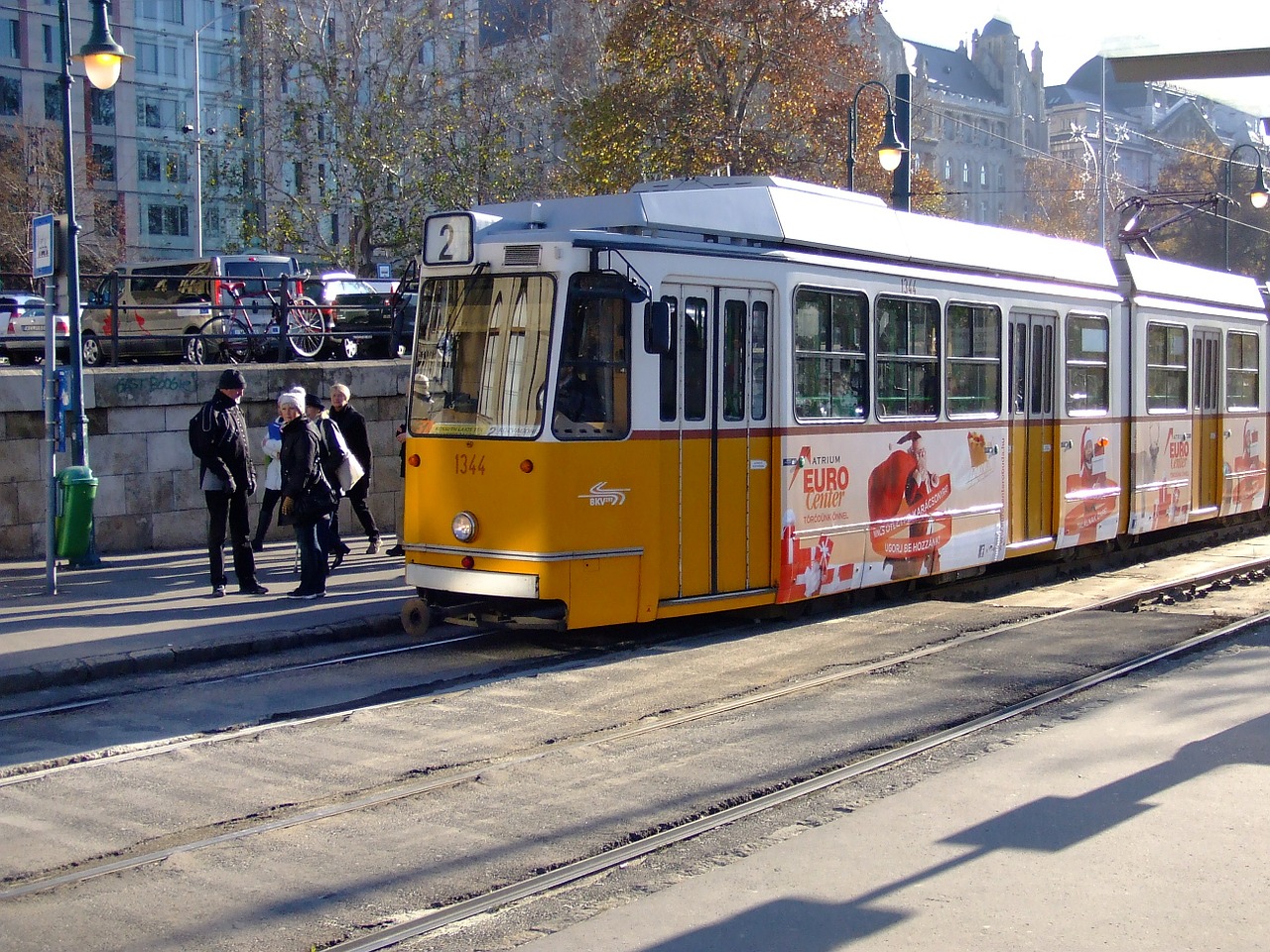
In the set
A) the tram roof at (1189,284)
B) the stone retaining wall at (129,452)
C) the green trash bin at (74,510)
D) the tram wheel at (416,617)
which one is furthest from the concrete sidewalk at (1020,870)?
the stone retaining wall at (129,452)

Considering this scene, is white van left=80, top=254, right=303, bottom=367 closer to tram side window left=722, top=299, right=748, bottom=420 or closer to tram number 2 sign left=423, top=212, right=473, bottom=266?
tram number 2 sign left=423, top=212, right=473, bottom=266

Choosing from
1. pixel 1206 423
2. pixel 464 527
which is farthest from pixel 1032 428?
pixel 464 527

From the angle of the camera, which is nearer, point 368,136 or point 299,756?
point 299,756

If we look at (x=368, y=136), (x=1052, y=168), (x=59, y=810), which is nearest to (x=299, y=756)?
(x=59, y=810)

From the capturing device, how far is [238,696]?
8.77m

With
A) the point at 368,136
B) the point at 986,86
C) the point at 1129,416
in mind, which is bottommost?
the point at 1129,416

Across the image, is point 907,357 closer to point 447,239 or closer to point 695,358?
point 695,358

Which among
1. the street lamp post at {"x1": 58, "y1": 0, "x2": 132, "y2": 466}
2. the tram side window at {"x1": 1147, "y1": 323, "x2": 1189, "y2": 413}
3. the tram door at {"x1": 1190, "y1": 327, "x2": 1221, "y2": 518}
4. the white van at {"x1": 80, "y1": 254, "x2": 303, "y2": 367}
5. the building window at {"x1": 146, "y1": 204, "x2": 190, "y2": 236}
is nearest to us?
the street lamp post at {"x1": 58, "y1": 0, "x2": 132, "y2": 466}

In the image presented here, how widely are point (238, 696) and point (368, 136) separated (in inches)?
953

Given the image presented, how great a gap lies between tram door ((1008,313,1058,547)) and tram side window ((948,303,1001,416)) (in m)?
0.33

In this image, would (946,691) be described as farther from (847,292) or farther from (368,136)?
(368,136)

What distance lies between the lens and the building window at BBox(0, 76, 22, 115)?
5412 cm

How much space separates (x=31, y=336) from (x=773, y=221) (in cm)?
860

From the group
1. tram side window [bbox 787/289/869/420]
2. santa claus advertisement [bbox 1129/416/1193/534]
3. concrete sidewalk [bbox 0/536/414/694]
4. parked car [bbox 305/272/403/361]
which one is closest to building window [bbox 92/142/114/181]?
parked car [bbox 305/272/403/361]
